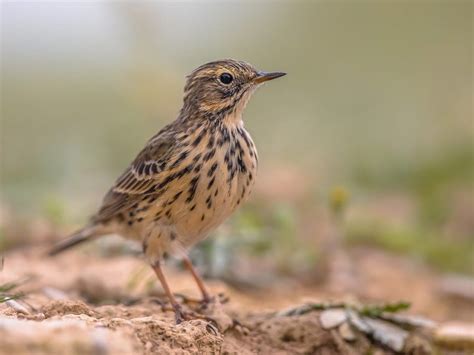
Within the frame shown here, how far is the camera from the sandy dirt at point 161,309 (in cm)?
308

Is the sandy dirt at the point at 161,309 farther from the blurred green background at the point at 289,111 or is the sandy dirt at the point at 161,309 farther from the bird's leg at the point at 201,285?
the blurred green background at the point at 289,111

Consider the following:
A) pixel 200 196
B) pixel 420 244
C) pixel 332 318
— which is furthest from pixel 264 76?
pixel 420 244

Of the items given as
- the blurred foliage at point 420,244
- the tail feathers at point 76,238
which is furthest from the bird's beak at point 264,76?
the blurred foliage at point 420,244

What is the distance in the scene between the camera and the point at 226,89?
5.85 m

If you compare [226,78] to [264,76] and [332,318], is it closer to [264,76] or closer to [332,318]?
[264,76]

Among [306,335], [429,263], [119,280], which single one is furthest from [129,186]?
[429,263]

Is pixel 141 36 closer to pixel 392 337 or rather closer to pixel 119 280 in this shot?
pixel 119 280

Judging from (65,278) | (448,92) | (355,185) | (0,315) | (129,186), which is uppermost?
(448,92)

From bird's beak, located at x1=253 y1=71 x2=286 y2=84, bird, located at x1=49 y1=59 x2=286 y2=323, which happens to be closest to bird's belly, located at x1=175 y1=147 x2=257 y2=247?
bird, located at x1=49 y1=59 x2=286 y2=323

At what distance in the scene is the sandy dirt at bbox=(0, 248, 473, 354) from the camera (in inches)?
121

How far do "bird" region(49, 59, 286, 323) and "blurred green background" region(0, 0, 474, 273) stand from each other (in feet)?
3.11

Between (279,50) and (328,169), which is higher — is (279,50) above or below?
above

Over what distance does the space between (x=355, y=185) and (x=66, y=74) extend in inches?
270

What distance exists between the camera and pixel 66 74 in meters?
15.1
